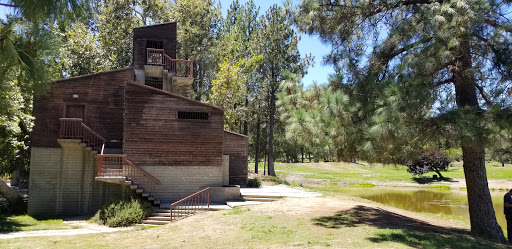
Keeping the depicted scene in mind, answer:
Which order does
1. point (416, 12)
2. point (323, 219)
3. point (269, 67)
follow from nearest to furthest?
point (416, 12) < point (323, 219) < point (269, 67)

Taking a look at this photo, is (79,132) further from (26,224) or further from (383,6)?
(383,6)

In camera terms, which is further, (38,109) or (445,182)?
(445,182)

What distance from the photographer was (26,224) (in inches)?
627

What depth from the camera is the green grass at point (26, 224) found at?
15.0m

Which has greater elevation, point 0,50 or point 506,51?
point 506,51

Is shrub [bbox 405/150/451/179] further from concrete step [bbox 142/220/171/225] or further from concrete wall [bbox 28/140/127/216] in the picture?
concrete wall [bbox 28/140/127/216]

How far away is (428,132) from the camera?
30.3 ft

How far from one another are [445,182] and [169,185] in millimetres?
A: 36435

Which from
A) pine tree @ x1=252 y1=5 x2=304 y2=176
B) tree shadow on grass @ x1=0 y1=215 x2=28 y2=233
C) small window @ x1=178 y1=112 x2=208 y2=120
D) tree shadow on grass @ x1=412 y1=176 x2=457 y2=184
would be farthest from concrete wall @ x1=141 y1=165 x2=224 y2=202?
tree shadow on grass @ x1=412 y1=176 x2=457 y2=184

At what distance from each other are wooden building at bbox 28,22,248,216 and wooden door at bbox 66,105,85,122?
0.05m

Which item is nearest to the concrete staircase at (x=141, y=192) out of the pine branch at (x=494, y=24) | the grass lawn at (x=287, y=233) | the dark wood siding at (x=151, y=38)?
the grass lawn at (x=287, y=233)

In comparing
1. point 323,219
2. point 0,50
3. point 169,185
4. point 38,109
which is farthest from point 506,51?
point 38,109

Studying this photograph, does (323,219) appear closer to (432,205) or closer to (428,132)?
(428,132)

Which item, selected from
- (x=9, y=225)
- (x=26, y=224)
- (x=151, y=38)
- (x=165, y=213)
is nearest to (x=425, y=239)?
(x=165, y=213)
